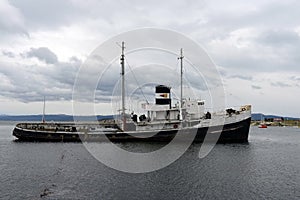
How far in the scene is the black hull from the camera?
6153 cm

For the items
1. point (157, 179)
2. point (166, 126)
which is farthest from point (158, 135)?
point (157, 179)

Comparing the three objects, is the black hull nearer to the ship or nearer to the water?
the ship

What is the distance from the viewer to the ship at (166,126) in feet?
201

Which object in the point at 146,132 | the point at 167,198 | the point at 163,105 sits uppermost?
the point at 163,105

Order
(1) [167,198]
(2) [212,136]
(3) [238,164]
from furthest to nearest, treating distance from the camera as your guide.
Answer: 1. (2) [212,136]
2. (3) [238,164]
3. (1) [167,198]

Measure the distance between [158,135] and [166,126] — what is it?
2620 mm

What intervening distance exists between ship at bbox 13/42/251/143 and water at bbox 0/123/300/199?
1475cm

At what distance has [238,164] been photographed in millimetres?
41156

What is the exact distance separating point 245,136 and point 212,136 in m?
8.65

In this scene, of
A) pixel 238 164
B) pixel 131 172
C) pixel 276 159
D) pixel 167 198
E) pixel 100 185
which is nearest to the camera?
pixel 167 198

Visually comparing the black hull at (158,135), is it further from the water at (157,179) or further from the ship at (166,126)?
the water at (157,179)

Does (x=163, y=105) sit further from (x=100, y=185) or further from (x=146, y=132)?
(x=100, y=185)

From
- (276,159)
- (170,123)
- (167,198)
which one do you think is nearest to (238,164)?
(276,159)

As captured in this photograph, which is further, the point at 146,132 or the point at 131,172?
the point at 146,132
